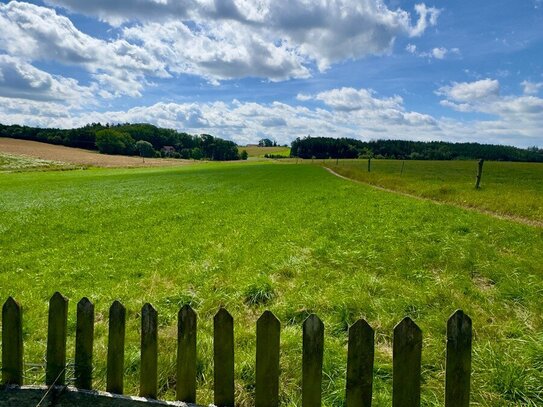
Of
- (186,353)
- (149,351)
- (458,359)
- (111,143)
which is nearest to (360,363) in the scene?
(458,359)

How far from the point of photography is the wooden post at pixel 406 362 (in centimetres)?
255

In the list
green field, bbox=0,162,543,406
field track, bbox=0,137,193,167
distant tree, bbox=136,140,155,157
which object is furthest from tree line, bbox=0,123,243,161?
green field, bbox=0,162,543,406

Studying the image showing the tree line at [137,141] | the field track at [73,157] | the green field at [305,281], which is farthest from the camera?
the tree line at [137,141]

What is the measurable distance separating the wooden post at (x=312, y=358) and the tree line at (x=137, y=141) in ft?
476

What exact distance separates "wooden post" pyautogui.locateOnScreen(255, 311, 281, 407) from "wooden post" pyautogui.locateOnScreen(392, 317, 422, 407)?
2.80 ft

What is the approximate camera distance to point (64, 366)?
3.31 m

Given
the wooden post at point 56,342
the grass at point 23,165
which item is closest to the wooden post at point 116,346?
the wooden post at point 56,342

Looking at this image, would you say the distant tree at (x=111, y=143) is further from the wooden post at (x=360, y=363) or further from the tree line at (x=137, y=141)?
the wooden post at (x=360, y=363)

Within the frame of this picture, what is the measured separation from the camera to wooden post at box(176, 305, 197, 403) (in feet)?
9.75

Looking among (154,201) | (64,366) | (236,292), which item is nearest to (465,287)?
(236,292)

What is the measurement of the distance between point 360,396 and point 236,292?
4.15m

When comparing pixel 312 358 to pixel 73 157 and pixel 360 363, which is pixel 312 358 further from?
pixel 73 157

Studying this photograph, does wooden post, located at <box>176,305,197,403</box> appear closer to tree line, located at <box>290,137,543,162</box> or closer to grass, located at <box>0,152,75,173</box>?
grass, located at <box>0,152,75,173</box>

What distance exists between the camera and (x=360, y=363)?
2.68m
